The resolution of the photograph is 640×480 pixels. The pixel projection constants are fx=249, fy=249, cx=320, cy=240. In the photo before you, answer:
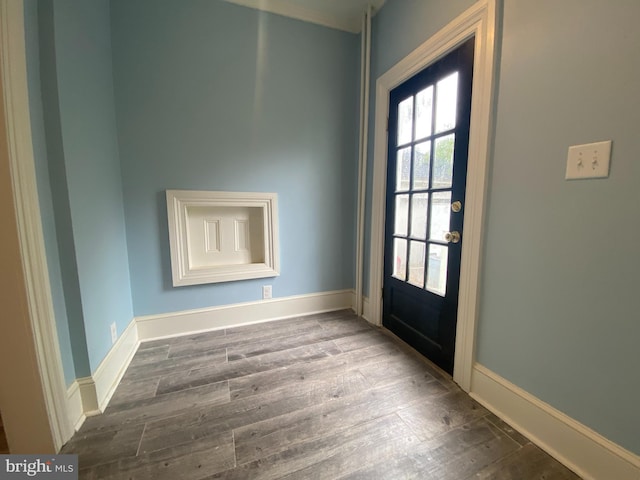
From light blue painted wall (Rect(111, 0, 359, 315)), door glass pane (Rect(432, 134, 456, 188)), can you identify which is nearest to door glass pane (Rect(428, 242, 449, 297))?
door glass pane (Rect(432, 134, 456, 188))

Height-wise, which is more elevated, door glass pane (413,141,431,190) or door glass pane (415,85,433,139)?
door glass pane (415,85,433,139)

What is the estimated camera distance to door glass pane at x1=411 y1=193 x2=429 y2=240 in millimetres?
1740

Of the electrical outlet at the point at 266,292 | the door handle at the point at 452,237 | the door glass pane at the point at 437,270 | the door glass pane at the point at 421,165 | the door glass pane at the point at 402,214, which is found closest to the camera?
the door handle at the point at 452,237

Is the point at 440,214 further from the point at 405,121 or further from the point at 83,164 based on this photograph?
the point at 83,164

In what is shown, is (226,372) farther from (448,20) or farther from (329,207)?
(448,20)

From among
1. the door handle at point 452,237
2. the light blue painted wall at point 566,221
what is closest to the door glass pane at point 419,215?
the door handle at point 452,237

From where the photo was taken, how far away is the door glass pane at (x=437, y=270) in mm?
1591

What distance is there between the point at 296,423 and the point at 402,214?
154 centimetres

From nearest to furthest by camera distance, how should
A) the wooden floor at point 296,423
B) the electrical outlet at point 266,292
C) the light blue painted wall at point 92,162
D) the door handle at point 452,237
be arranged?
the wooden floor at point 296,423, the light blue painted wall at point 92,162, the door handle at point 452,237, the electrical outlet at point 266,292

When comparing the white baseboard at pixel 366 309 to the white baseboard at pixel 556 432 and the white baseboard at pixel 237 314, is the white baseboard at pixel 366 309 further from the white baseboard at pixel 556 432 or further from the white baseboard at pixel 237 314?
the white baseboard at pixel 556 432

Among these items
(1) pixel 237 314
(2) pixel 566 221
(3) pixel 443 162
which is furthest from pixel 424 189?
(1) pixel 237 314

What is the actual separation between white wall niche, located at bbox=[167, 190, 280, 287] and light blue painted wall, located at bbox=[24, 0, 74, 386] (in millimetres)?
819

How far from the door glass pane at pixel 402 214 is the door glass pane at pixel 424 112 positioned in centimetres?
46

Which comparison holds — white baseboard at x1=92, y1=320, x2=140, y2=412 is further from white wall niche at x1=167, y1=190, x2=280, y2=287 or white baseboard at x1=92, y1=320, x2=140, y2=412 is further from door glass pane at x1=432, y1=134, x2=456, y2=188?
door glass pane at x1=432, y1=134, x2=456, y2=188
